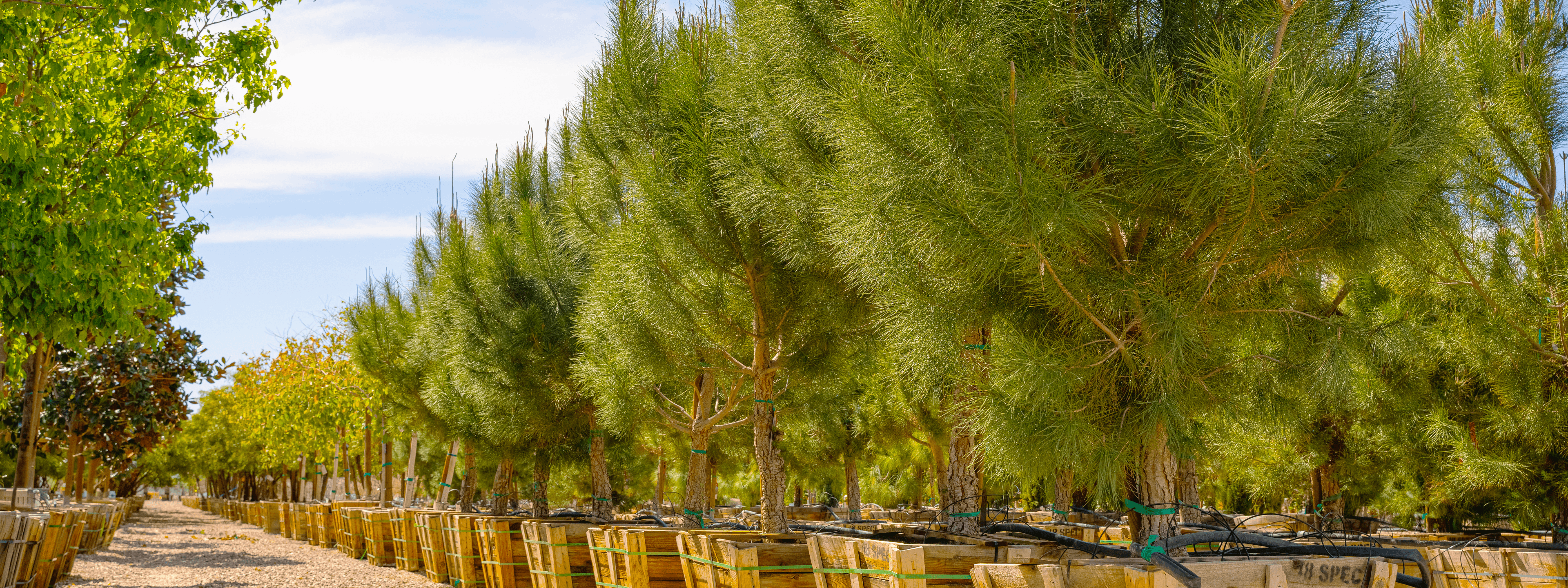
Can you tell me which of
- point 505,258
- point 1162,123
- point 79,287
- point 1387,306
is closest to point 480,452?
point 505,258

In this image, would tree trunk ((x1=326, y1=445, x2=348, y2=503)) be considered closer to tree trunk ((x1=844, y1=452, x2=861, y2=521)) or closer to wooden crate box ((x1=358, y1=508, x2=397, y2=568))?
wooden crate box ((x1=358, y1=508, x2=397, y2=568))

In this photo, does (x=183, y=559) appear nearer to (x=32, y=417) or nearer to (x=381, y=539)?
(x=381, y=539)

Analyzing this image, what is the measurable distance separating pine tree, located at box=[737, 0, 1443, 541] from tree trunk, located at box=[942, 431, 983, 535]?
1593mm

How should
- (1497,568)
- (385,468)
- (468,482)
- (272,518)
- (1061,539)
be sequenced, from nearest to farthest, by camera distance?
(1061,539)
(1497,568)
(468,482)
(385,468)
(272,518)

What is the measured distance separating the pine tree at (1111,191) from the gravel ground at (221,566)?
1001 centimetres

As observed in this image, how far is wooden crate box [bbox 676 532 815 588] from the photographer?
6188 millimetres

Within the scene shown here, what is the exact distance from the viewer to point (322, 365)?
26.0 meters

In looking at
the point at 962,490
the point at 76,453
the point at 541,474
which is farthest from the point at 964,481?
the point at 76,453

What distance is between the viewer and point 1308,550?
15.6ft

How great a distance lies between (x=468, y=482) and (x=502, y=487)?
190 cm

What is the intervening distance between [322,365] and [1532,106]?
24904 millimetres

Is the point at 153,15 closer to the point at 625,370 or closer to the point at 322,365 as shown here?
the point at 625,370

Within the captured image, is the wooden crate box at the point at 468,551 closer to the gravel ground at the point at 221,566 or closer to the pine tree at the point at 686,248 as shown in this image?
the gravel ground at the point at 221,566

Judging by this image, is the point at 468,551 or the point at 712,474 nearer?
the point at 468,551
